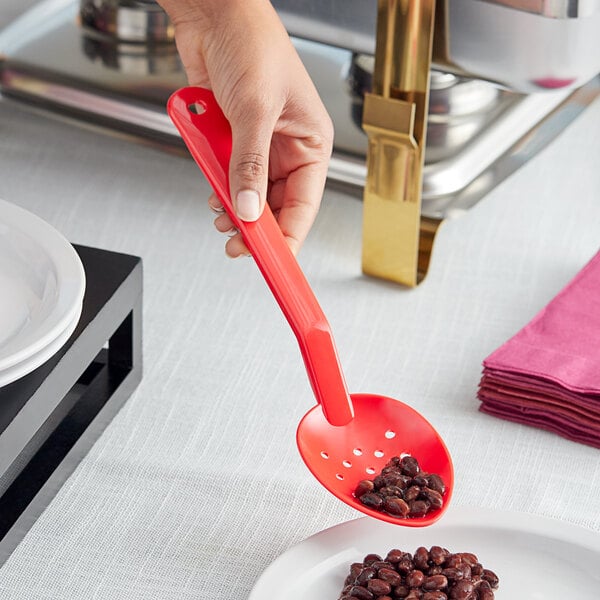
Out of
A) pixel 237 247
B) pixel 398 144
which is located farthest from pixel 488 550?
pixel 398 144

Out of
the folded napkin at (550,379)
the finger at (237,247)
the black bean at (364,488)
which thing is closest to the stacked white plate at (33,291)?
the finger at (237,247)

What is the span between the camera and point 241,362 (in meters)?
1.07

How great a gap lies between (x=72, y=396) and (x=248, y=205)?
0.79 feet

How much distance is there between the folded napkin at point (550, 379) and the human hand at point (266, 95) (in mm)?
206

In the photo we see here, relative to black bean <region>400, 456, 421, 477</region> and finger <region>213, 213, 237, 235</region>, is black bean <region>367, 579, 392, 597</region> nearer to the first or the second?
black bean <region>400, 456, 421, 477</region>

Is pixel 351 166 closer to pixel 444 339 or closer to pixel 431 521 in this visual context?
pixel 444 339

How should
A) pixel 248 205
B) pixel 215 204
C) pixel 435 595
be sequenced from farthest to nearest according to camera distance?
pixel 215 204 < pixel 248 205 < pixel 435 595

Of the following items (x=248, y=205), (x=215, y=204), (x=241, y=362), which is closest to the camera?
(x=248, y=205)

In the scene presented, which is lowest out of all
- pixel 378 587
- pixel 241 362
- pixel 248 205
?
pixel 241 362

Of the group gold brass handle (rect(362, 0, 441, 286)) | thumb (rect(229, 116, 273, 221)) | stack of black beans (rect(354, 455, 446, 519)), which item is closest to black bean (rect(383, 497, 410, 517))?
stack of black beans (rect(354, 455, 446, 519))

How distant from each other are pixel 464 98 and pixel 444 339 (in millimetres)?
330

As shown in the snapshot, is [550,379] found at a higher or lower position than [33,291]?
lower

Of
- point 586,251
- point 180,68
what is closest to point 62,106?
point 180,68

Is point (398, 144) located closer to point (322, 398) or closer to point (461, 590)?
point (322, 398)
